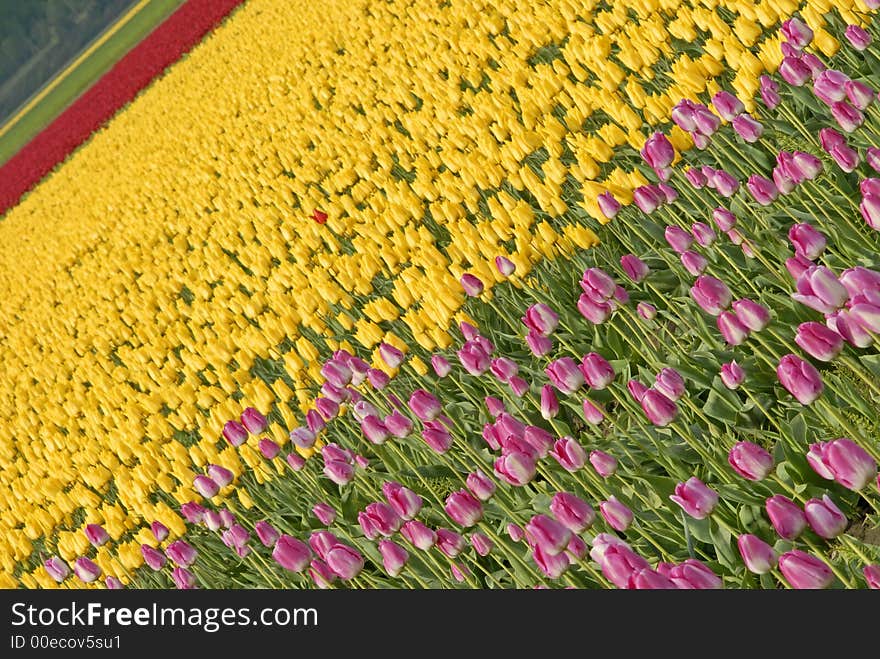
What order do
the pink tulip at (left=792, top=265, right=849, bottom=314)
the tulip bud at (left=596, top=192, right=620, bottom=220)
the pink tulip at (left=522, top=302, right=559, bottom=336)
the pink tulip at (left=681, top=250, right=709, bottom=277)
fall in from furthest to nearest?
1. the tulip bud at (left=596, top=192, right=620, bottom=220)
2. the pink tulip at (left=522, top=302, right=559, bottom=336)
3. the pink tulip at (left=681, top=250, right=709, bottom=277)
4. the pink tulip at (left=792, top=265, right=849, bottom=314)

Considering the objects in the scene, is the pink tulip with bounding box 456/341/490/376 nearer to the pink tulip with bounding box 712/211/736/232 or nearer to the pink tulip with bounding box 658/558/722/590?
the pink tulip with bounding box 712/211/736/232

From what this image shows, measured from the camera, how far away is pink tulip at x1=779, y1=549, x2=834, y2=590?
174 centimetres

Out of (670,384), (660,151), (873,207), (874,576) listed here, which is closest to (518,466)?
(670,384)

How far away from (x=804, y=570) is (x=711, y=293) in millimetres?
974

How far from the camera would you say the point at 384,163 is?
5.93m

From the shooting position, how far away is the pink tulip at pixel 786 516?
1816mm

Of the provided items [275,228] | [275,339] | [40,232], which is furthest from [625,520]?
[40,232]

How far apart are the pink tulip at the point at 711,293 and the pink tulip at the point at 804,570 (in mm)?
932

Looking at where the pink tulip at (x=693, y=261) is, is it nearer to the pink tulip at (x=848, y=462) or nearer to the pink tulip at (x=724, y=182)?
the pink tulip at (x=724, y=182)

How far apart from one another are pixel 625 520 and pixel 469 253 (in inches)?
75.5

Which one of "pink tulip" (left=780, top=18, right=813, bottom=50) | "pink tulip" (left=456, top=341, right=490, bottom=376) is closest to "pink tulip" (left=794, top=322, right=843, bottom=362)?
"pink tulip" (left=456, top=341, right=490, bottom=376)

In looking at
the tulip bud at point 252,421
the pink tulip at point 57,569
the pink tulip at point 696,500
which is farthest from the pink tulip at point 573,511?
the pink tulip at point 57,569

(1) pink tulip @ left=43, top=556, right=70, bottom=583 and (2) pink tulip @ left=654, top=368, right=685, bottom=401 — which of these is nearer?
(2) pink tulip @ left=654, top=368, right=685, bottom=401

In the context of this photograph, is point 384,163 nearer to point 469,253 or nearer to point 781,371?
point 469,253
